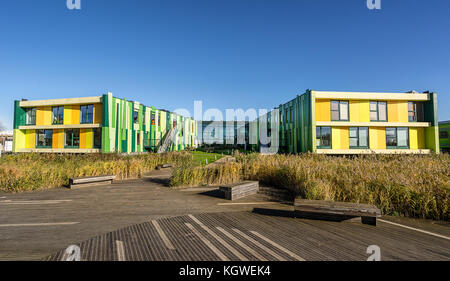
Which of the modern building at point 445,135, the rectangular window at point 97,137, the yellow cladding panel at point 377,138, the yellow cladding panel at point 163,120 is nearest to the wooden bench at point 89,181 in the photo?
the rectangular window at point 97,137

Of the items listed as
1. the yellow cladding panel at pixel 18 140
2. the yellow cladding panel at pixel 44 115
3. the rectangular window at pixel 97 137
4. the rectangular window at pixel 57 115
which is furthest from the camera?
the yellow cladding panel at pixel 18 140

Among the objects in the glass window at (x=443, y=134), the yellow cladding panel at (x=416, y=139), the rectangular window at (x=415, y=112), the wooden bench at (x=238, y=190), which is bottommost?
the wooden bench at (x=238, y=190)

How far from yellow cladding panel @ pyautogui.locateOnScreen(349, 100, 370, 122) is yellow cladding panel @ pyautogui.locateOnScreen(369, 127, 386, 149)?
136 centimetres

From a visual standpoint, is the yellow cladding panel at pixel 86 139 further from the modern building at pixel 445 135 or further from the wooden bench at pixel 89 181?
the modern building at pixel 445 135

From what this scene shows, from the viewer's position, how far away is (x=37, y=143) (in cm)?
2600

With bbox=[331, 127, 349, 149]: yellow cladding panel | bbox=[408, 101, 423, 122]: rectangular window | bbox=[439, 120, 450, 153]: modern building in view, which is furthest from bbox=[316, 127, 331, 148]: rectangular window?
bbox=[439, 120, 450, 153]: modern building

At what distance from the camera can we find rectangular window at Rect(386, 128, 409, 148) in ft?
69.1

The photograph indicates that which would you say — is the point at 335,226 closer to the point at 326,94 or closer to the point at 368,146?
the point at 326,94

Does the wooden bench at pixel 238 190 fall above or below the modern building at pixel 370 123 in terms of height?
below

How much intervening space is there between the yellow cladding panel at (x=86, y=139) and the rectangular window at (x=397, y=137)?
1278 inches

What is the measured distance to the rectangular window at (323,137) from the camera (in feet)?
66.8

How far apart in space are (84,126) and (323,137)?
26023 millimetres
